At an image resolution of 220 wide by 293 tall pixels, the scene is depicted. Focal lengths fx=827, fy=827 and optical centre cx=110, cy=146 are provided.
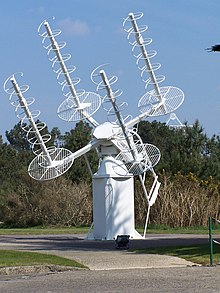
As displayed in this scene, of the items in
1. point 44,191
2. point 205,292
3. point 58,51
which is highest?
point 58,51

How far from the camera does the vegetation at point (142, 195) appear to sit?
49719 mm

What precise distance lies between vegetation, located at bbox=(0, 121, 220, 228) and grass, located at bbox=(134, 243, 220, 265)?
20.5 metres

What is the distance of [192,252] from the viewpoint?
2597 centimetres

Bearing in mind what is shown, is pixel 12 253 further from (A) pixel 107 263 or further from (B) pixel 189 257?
(B) pixel 189 257

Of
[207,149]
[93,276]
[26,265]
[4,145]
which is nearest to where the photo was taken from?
[93,276]

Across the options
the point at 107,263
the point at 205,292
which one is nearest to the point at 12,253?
the point at 107,263

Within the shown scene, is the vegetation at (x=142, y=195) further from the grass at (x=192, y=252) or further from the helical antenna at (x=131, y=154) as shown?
the grass at (x=192, y=252)

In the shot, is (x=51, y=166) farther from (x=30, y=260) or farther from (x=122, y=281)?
(x=122, y=281)

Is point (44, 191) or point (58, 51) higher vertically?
point (58, 51)

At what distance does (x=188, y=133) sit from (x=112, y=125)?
111 feet

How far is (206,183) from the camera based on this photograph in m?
54.5

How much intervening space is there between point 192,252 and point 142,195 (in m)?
24.2

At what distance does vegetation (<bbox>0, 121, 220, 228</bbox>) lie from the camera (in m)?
49.7

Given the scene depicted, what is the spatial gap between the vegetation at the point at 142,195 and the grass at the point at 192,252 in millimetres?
20477
